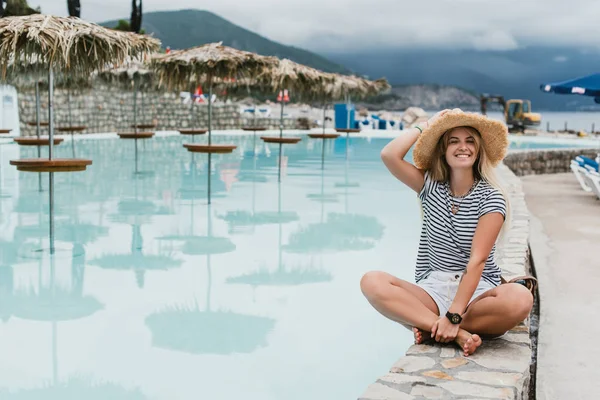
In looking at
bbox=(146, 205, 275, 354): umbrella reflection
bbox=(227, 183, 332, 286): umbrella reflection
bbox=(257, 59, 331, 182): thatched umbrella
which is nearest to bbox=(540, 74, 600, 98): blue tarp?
bbox=(257, 59, 331, 182): thatched umbrella

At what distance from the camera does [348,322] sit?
485 centimetres

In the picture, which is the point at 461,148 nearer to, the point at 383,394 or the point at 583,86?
the point at 383,394

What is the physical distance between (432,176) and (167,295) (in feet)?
9.28

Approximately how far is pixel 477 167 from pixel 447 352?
834 millimetres

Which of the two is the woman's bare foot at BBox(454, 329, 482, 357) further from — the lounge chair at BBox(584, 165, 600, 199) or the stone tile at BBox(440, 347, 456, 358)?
the lounge chair at BBox(584, 165, 600, 199)

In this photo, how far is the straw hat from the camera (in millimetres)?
3062

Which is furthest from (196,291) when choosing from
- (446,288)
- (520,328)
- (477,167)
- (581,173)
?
(581,173)

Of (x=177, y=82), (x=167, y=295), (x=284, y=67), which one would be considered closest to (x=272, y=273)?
(x=167, y=295)

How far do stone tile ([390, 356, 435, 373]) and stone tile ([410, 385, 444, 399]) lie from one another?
0.18 meters

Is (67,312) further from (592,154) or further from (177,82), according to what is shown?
(592,154)

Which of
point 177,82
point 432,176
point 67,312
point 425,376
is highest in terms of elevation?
point 177,82

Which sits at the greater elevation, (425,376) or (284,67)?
(284,67)

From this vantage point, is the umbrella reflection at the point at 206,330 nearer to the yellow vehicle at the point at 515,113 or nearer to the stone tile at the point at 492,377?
the stone tile at the point at 492,377

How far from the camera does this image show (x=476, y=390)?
2498 mm
